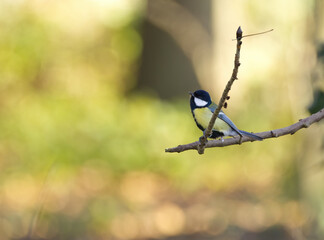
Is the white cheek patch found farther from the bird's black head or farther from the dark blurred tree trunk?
the dark blurred tree trunk

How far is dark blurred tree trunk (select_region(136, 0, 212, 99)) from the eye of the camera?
1241 cm

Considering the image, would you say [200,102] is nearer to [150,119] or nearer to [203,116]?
[203,116]

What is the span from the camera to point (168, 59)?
42.1 feet

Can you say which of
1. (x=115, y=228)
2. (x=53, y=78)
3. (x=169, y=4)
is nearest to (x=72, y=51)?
(x=53, y=78)

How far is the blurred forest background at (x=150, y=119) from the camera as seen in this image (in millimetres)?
8070

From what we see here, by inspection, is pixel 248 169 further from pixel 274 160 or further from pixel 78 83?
pixel 78 83

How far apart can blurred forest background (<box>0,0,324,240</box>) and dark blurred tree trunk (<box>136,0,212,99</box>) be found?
3 cm

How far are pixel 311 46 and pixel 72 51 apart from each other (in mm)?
9537

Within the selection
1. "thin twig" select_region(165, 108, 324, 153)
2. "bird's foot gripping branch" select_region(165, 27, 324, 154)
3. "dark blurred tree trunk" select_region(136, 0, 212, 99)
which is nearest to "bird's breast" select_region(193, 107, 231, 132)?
"bird's foot gripping branch" select_region(165, 27, 324, 154)

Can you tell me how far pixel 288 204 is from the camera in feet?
27.8

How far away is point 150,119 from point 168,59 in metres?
2.57

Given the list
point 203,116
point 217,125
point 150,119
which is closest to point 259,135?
point 203,116

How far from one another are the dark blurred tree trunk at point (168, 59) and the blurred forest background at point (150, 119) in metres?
0.03

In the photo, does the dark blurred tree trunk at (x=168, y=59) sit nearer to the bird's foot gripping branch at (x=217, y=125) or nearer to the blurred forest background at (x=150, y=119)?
the blurred forest background at (x=150, y=119)
